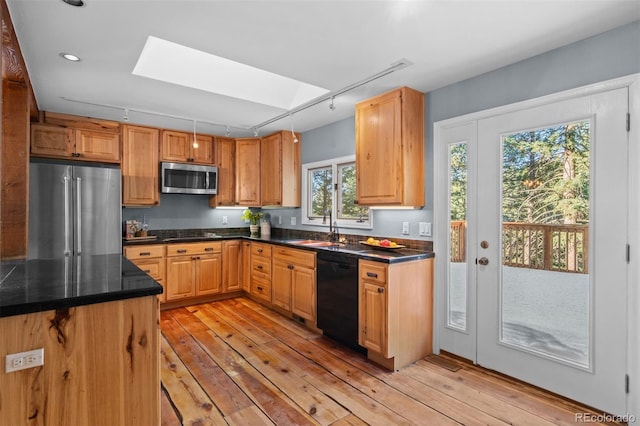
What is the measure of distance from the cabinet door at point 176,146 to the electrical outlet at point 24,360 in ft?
11.8

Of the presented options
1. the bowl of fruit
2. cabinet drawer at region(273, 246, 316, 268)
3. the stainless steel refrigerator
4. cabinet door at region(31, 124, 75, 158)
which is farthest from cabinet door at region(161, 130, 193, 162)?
the bowl of fruit

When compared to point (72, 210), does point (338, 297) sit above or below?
below

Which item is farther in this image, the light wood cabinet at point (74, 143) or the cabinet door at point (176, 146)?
the cabinet door at point (176, 146)

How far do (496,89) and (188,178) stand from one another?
3829 millimetres

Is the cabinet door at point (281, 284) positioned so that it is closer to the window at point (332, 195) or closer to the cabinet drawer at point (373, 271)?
the window at point (332, 195)

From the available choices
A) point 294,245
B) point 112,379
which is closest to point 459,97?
point 294,245

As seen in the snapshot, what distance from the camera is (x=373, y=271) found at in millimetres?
2865

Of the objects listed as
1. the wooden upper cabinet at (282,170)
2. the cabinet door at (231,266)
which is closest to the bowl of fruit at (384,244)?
the wooden upper cabinet at (282,170)

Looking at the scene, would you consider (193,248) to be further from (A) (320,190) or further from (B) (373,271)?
(B) (373,271)

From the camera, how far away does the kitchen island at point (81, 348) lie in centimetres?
132

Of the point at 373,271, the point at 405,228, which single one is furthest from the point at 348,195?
the point at 373,271

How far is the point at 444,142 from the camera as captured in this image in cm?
307

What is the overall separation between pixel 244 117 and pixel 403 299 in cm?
277

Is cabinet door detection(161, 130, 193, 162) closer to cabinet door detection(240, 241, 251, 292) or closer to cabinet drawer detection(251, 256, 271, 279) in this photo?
cabinet door detection(240, 241, 251, 292)
